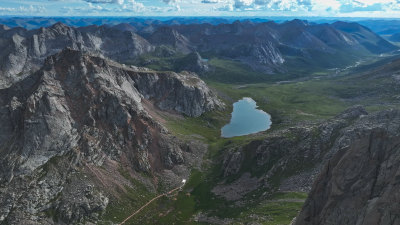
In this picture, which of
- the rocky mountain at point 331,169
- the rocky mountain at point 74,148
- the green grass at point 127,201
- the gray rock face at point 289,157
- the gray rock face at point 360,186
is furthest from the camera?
the gray rock face at point 289,157

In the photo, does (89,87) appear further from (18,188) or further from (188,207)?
(188,207)

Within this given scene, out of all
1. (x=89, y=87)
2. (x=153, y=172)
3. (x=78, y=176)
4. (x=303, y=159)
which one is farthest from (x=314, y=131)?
(x=89, y=87)

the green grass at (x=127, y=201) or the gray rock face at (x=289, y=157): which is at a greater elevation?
the gray rock face at (x=289, y=157)

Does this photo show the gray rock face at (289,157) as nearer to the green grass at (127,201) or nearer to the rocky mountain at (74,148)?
the rocky mountain at (74,148)

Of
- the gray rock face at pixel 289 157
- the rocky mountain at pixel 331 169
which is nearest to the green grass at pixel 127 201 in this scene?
the rocky mountain at pixel 331 169

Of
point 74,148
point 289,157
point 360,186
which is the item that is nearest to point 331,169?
point 360,186

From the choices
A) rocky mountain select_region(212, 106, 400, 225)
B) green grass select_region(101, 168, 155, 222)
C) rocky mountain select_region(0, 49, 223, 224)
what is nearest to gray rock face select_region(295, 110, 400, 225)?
rocky mountain select_region(212, 106, 400, 225)
